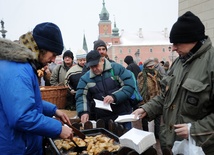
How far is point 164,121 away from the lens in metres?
1.92

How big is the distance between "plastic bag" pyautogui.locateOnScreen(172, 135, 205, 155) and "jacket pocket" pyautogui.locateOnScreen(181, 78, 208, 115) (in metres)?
0.21

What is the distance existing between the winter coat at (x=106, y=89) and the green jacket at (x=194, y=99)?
0.92m

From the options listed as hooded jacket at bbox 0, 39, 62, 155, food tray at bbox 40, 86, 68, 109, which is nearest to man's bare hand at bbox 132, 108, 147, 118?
hooded jacket at bbox 0, 39, 62, 155

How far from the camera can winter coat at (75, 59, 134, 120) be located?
2.74m

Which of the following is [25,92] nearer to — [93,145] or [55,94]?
[93,145]

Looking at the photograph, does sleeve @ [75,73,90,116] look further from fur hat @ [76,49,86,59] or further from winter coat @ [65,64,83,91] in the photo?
fur hat @ [76,49,86,59]

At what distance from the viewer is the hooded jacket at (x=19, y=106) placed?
53.0 inches

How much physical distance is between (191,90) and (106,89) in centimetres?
129

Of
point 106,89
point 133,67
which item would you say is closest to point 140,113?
point 106,89

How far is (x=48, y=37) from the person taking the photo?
163 cm

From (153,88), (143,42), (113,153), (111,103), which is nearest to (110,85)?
(111,103)

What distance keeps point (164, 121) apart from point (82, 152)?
72 cm

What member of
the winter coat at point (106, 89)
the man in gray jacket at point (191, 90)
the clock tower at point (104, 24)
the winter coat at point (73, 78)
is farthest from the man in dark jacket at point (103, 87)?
the clock tower at point (104, 24)

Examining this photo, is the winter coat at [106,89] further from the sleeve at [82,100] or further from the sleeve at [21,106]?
the sleeve at [21,106]
